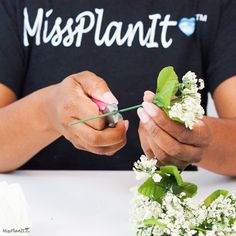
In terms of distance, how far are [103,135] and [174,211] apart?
18cm

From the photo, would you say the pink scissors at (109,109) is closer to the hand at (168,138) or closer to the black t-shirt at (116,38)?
the hand at (168,138)

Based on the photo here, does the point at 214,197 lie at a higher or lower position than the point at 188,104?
lower

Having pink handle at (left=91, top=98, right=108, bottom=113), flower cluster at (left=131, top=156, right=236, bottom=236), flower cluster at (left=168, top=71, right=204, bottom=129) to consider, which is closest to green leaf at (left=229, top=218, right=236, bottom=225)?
flower cluster at (left=131, top=156, right=236, bottom=236)

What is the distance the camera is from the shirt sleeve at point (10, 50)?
1074 millimetres

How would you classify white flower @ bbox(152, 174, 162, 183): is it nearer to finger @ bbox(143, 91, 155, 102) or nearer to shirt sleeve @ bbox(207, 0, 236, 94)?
finger @ bbox(143, 91, 155, 102)

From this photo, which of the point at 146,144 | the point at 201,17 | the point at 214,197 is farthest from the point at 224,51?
the point at 214,197

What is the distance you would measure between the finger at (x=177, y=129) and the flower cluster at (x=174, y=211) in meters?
0.07

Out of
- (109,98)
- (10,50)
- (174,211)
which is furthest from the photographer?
(10,50)

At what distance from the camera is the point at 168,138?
0.73 metres

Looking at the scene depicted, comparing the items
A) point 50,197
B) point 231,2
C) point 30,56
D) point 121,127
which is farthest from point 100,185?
point 231,2

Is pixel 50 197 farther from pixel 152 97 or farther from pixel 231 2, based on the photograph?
pixel 231 2

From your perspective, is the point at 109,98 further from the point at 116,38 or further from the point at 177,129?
the point at 116,38

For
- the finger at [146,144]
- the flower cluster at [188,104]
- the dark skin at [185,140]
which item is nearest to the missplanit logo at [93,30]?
the dark skin at [185,140]

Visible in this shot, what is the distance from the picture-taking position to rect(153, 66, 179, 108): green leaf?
0.63 meters
